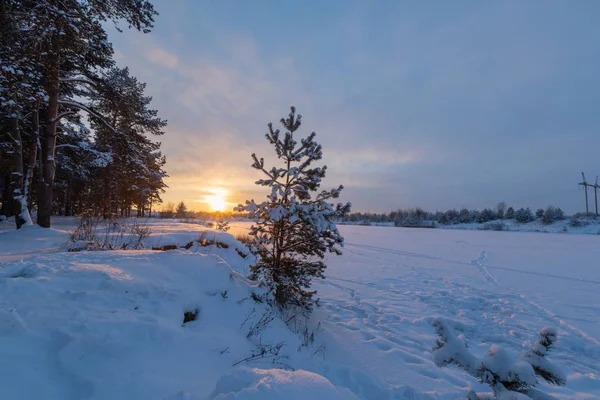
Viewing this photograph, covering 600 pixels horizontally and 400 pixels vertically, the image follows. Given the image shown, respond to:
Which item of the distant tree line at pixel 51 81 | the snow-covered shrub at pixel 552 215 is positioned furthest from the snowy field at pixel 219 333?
the snow-covered shrub at pixel 552 215

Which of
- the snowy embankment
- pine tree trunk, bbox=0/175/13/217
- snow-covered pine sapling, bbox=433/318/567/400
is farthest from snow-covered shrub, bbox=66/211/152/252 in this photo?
pine tree trunk, bbox=0/175/13/217

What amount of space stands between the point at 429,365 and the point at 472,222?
6668 cm

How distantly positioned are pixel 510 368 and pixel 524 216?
216 ft

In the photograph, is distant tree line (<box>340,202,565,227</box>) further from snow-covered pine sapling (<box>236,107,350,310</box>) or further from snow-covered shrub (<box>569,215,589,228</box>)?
snow-covered pine sapling (<box>236,107,350,310</box>)

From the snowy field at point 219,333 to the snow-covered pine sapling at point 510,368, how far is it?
1.06 metres

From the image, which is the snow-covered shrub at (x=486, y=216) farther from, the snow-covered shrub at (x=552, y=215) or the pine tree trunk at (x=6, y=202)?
the pine tree trunk at (x=6, y=202)

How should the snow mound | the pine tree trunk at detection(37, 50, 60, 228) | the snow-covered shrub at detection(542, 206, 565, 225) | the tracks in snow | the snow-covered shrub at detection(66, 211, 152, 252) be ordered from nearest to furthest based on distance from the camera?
the snow mound, the tracks in snow, the snow-covered shrub at detection(66, 211, 152, 252), the pine tree trunk at detection(37, 50, 60, 228), the snow-covered shrub at detection(542, 206, 565, 225)

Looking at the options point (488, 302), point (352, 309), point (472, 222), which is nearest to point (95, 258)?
point (352, 309)

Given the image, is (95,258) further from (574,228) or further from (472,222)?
(472,222)

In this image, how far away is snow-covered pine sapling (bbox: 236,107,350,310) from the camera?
4971mm

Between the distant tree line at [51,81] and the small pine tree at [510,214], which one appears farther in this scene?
the small pine tree at [510,214]

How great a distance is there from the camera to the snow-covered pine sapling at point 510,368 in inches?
51.2

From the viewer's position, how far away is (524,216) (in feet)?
166

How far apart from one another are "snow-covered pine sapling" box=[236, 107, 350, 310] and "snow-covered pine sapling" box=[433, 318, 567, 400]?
11.0ft
